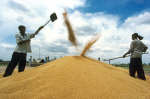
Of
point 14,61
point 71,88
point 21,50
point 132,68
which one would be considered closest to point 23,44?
point 21,50

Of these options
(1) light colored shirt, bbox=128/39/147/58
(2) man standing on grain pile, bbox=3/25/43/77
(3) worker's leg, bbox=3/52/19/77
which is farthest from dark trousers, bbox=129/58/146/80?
(3) worker's leg, bbox=3/52/19/77

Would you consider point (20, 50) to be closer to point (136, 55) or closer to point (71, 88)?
point (71, 88)

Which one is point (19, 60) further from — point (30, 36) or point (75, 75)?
point (75, 75)

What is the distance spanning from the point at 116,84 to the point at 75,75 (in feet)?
2.18

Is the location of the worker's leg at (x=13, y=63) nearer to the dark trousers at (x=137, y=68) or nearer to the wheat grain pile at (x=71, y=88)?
the wheat grain pile at (x=71, y=88)

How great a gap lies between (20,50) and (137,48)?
2.98 m

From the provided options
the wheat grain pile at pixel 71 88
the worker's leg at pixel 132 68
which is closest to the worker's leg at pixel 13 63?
the wheat grain pile at pixel 71 88

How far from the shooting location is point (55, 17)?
403 centimetres

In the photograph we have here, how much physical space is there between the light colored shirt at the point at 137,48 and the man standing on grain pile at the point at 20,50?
2658 mm

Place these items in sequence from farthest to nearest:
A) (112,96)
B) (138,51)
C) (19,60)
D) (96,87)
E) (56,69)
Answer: (138,51) → (19,60) → (56,69) → (96,87) → (112,96)

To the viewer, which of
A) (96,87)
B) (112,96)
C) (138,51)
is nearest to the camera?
(112,96)

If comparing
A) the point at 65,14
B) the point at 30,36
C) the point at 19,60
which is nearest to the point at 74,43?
the point at 65,14

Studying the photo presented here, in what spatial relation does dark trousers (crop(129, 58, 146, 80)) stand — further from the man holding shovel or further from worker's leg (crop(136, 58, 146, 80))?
the man holding shovel

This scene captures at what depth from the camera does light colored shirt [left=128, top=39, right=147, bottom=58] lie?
4129 millimetres
